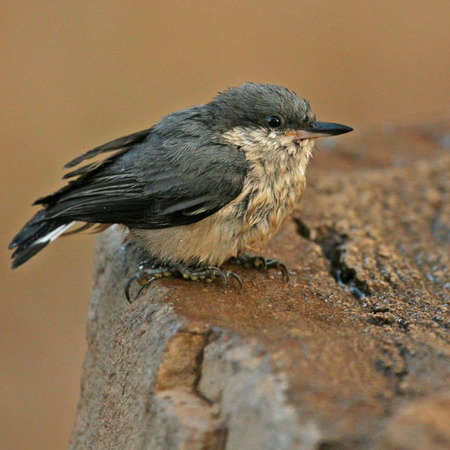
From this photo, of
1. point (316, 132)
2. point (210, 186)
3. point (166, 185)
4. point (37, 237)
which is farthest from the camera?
point (37, 237)

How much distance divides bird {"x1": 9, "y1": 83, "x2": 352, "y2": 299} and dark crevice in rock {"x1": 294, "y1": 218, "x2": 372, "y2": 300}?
0.35m

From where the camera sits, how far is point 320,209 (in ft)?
16.4

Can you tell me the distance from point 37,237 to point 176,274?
91 cm

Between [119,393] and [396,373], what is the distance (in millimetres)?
1347

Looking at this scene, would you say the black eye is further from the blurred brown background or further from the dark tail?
the blurred brown background

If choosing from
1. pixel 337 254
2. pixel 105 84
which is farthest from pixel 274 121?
pixel 105 84

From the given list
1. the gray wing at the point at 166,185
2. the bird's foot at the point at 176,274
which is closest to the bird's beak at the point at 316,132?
the gray wing at the point at 166,185

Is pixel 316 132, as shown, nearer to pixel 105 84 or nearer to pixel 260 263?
pixel 260 263

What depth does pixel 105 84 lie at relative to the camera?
30.1 feet

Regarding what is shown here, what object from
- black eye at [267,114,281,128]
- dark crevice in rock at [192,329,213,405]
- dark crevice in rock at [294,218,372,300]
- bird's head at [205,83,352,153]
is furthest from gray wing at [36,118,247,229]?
dark crevice in rock at [192,329,213,405]

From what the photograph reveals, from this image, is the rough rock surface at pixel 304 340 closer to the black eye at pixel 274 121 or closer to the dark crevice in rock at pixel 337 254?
the dark crevice in rock at pixel 337 254

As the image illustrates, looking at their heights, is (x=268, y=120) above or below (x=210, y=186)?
above

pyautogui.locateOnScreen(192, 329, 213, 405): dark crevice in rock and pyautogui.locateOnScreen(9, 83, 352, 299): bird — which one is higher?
pyautogui.locateOnScreen(9, 83, 352, 299): bird

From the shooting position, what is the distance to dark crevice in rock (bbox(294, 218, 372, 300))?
4009 millimetres
